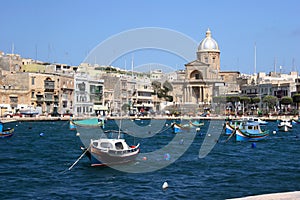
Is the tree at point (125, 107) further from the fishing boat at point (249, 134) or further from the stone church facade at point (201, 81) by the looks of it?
the fishing boat at point (249, 134)

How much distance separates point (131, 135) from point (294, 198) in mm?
43512

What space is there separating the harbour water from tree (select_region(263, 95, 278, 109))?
6458 cm

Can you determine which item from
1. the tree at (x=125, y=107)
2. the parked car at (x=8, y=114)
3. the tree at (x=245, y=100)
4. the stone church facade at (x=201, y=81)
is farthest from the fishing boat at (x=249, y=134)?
the stone church facade at (x=201, y=81)

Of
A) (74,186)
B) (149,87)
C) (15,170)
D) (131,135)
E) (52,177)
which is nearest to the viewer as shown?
(74,186)

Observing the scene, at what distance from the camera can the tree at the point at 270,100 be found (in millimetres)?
104725

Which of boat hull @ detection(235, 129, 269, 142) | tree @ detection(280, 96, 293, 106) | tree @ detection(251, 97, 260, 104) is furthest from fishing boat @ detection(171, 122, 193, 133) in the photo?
tree @ detection(251, 97, 260, 104)

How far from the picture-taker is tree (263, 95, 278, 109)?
105 metres

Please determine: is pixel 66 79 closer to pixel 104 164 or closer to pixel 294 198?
pixel 104 164

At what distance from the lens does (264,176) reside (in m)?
28.0

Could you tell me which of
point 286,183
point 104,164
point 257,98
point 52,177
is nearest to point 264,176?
point 286,183

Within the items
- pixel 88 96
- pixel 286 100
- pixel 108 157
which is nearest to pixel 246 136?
pixel 108 157

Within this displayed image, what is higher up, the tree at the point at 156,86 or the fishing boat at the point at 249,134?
the tree at the point at 156,86

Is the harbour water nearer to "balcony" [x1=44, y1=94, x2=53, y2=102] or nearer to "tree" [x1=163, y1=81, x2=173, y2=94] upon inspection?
"balcony" [x1=44, y1=94, x2=53, y2=102]

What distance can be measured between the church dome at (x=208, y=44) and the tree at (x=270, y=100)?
3810 cm
